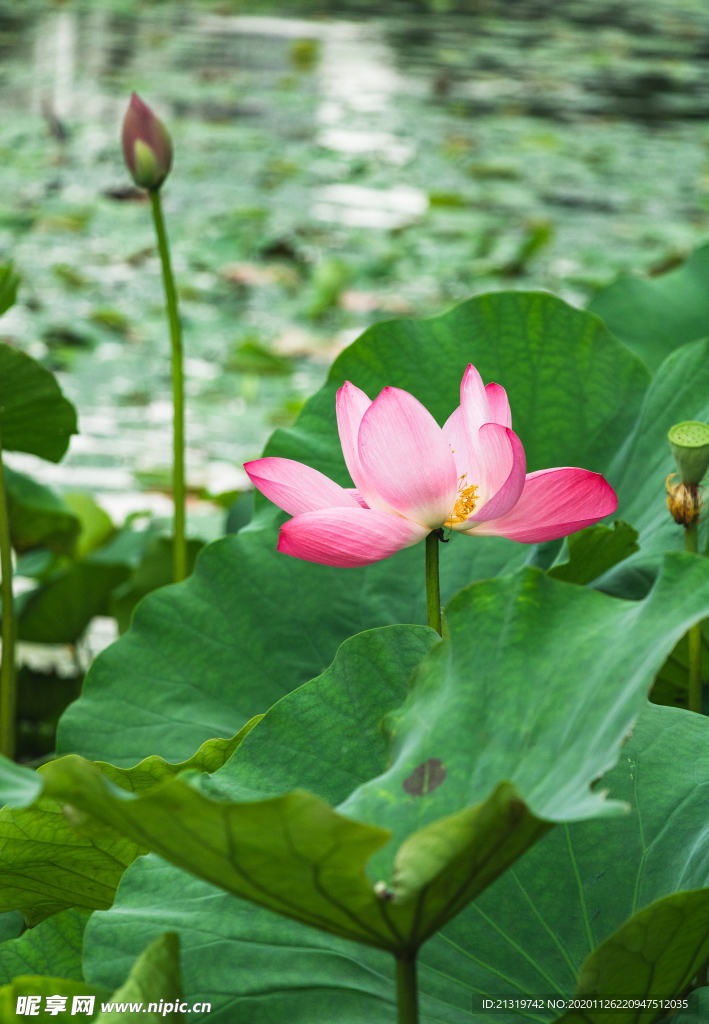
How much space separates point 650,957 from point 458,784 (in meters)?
0.10

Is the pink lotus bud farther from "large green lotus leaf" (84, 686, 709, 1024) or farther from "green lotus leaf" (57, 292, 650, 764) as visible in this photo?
"large green lotus leaf" (84, 686, 709, 1024)

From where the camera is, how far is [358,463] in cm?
51

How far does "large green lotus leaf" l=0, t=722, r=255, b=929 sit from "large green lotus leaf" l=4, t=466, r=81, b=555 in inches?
21.2

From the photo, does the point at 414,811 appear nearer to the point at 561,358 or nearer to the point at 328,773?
the point at 328,773

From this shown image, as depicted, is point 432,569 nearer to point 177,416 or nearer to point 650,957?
point 650,957

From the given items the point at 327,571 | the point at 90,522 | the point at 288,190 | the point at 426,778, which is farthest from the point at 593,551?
the point at 288,190

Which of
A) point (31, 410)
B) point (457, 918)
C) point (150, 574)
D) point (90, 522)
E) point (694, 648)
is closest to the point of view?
point (457, 918)

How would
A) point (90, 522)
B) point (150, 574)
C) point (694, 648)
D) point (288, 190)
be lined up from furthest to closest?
point (288, 190) → point (90, 522) → point (150, 574) → point (694, 648)

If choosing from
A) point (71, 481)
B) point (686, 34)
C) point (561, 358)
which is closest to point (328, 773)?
point (561, 358)

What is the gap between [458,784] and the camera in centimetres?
38

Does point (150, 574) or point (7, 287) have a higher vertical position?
point (7, 287)

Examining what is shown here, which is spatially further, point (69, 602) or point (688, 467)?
point (69, 602)

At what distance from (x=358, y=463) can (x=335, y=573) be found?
22cm

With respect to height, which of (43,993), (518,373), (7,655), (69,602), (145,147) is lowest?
(69,602)
